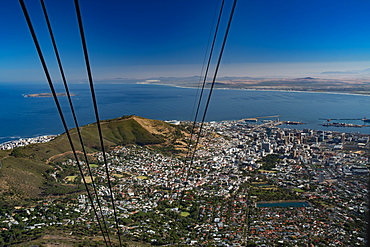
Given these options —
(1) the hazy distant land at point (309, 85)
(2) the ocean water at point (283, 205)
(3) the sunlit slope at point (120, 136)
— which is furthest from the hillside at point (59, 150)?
(2) the ocean water at point (283, 205)

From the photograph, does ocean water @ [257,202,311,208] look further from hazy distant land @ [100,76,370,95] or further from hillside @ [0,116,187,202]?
hazy distant land @ [100,76,370,95]

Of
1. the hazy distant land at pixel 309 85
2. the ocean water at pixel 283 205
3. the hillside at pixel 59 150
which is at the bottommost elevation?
the ocean water at pixel 283 205

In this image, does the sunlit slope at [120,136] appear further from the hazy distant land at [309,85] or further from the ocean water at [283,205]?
the ocean water at [283,205]

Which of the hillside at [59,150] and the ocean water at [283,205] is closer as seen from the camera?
the ocean water at [283,205]

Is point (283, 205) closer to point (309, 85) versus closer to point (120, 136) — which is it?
point (120, 136)

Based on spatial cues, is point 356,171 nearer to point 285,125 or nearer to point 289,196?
point 289,196

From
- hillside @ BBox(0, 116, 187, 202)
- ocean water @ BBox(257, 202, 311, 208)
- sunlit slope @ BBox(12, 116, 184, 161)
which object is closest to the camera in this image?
ocean water @ BBox(257, 202, 311, 208)

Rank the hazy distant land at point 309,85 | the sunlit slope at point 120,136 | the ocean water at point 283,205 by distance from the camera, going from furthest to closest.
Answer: the hazy distant land at point 309,85
the sunlit slope at point 120,136
the ocean water at point 283,205

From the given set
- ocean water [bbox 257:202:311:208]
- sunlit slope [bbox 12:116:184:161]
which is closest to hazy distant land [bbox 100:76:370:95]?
sunlit slope [bbox 12:116:184:161]

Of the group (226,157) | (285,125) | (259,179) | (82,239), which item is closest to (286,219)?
(259,179)
